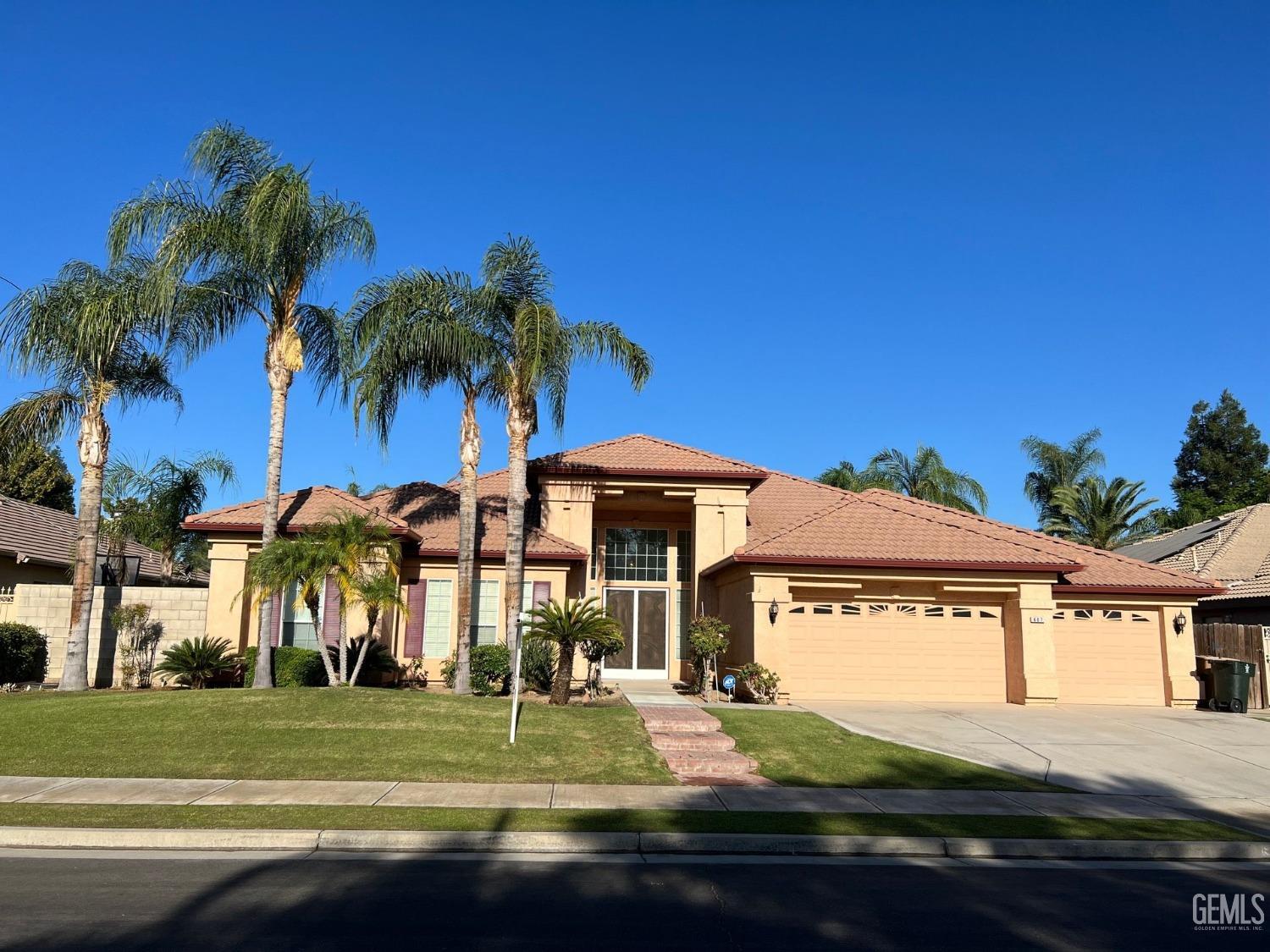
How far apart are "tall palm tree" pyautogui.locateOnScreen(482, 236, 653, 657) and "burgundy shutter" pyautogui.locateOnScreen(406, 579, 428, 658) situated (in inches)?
157

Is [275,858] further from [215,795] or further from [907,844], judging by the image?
[907,844]

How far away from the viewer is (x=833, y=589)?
63.3ft

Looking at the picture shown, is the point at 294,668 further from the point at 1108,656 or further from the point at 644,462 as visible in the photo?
the point at 1108,656

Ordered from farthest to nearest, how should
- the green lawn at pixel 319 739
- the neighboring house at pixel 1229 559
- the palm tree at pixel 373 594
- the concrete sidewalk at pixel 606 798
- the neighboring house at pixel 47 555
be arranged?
the neighboring house at pixel 1229 559 → the neighboring house at pixel 47 555 → the palm tree at pixel 373 594 → the green lawn at pixel 319 739 → the concrete sidewalk at pixel 606 798

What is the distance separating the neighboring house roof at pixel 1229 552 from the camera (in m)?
24.6

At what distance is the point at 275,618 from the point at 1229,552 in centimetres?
2844

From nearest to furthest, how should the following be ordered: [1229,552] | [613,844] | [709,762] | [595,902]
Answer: [595,902], [613,844], [709,762], [1229,552]

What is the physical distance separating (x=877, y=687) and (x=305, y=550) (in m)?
12.2

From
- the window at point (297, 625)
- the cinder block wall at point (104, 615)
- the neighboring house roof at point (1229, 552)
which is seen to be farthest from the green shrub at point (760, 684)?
the neighboring house roof at point (1229, 552)

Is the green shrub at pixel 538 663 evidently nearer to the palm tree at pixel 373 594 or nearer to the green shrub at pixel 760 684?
the palm tree at pixel 373 594

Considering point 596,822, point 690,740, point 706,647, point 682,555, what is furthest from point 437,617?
point 596,822

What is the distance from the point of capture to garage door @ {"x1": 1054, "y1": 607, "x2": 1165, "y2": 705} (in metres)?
19.6

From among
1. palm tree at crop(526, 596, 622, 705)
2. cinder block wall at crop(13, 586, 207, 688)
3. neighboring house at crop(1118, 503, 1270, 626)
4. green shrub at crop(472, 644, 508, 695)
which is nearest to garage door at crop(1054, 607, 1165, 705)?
neighboring house at crop(1118, 503, 1270, 626)

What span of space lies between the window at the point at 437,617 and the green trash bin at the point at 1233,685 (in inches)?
678
